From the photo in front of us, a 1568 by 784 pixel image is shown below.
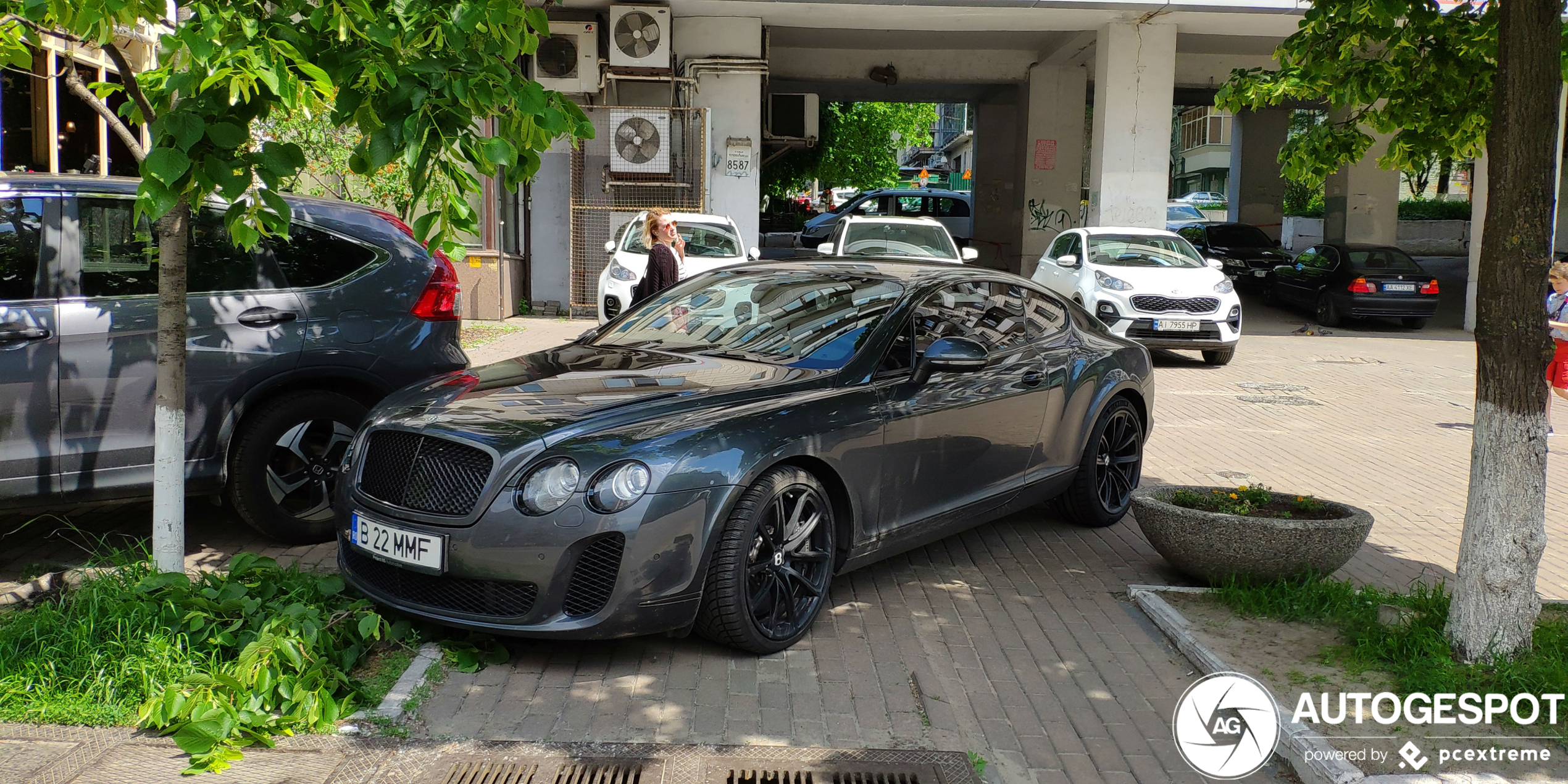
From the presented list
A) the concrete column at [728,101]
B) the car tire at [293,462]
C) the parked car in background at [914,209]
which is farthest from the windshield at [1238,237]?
the car tire at [293,462]

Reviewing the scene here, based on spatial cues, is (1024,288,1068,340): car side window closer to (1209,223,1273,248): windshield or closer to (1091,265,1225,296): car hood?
(1091,265,1225,296): car hood

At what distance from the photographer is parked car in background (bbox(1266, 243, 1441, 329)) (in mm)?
19688

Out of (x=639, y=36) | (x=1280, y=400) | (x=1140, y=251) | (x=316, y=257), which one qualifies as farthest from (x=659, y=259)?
(x=639, y=36)

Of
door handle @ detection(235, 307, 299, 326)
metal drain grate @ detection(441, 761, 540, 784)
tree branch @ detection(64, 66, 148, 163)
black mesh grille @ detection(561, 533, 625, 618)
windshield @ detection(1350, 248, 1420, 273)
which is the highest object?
tree branch @ detection(64, 66, 148, 163)

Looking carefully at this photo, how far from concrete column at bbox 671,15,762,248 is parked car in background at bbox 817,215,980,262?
3.70 metres

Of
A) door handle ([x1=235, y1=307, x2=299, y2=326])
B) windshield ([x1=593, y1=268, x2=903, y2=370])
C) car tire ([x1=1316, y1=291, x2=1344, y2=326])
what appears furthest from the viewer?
car tire ([x1=1316, y1=291, x2=1344, y2=326])

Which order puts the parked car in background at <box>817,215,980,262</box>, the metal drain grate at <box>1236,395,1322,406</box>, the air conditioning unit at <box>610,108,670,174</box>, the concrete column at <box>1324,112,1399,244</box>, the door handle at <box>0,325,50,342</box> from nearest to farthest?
the door handle at <box>0,325,50,342</box> < the metal drain grate at <box>1236,395,1322,406</box> < the parked car in background at <box>817,215,980,262</box> < the air conditioning unit at <box>610,108,670,174</box> < the concrete column at <box>1324,112,1399,244</box>

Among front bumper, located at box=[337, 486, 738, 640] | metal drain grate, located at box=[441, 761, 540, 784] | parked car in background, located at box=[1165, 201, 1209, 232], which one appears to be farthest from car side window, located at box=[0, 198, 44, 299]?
parked car in background, located at box=[1165, 201, 1209, 232]

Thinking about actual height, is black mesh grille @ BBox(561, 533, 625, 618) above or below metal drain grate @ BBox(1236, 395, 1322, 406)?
above

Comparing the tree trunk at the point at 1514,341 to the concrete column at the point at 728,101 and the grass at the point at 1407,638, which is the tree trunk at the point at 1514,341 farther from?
the concrete column at the point at 728,101

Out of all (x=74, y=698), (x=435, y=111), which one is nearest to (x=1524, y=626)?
(x=435, y=111)

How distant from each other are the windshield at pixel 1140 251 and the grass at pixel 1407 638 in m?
10.6

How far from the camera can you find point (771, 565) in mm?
4527

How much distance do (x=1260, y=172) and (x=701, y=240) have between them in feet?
82.7
